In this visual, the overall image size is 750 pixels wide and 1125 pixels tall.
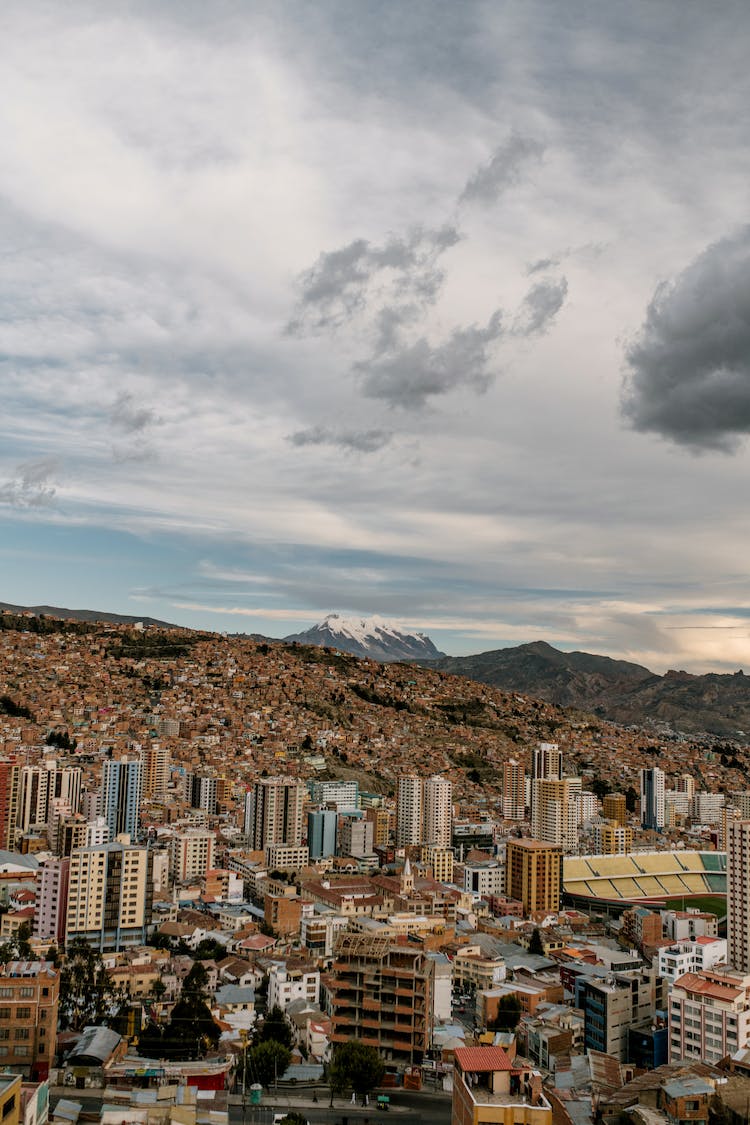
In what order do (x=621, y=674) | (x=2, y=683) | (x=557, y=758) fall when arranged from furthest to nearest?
(x=621, y=674) < (x=2, y=683) < (x=557, y=758)

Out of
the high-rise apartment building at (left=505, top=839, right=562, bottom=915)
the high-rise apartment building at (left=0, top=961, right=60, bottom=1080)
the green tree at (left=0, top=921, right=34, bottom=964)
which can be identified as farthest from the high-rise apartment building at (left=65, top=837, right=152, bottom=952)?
the high-rise apartment building at (left=505, top=839, right=562, bottom=915)

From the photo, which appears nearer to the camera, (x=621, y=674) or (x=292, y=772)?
(x=292, y=772)

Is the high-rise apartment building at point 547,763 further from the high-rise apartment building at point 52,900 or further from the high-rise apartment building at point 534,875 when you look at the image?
the high-rise apartment building at point 52,900

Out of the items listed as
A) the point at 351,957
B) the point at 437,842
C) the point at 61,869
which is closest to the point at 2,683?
the point at 437,842

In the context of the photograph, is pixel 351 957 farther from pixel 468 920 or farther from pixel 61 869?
pixel 468 920

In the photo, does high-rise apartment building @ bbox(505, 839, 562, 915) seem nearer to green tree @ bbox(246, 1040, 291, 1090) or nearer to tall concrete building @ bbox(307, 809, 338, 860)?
tall concrete building @ bbox(307, 809, 338, 860)

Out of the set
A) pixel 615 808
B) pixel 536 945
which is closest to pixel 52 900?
pixel 536 945

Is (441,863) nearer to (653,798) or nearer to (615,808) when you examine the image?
(615,808)
